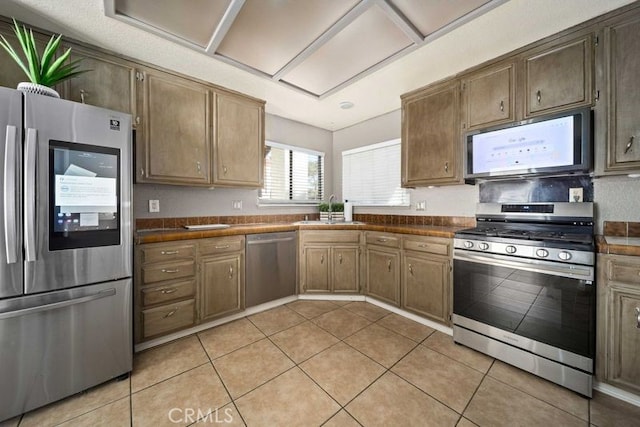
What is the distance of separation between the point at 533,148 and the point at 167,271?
128 inches

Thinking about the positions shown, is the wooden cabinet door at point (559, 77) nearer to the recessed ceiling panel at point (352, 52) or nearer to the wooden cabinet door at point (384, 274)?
the recessed ceiling panel at point (352, 52)

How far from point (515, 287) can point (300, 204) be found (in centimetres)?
279

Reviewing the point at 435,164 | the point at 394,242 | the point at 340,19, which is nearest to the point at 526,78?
the point at 435,164

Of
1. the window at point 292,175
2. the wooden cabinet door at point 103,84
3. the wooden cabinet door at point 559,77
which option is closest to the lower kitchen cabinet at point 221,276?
the window at point 292,175

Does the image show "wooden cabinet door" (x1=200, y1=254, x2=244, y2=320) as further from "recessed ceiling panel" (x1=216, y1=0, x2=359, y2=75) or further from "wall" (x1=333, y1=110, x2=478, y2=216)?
"wall" (x1=333, y1=110, x2=478, y2=216)

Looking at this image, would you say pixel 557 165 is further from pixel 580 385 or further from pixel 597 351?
pixel 580 385

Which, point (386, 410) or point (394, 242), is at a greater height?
point (394, 242)

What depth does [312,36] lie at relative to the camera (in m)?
1.86

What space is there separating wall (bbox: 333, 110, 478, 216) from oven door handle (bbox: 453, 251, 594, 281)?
2.60 feet

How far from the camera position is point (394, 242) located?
8.81ft

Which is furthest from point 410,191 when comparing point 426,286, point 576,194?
point 576,194

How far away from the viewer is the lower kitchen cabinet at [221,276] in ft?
7.63

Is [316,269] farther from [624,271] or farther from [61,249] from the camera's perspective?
[624,271]

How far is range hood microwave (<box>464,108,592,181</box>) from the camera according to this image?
5.80 ft
